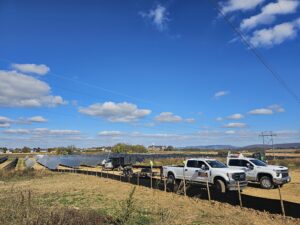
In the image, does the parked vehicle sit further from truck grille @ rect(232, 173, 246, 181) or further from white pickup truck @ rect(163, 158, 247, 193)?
truck grille @ rect(232, 173, 246, 181)

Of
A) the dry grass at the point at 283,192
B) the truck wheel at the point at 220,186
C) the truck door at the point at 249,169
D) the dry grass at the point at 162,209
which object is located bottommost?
the dry grass at the point at 162,209

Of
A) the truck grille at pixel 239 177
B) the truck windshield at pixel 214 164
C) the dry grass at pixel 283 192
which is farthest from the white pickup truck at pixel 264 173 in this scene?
the truck windshield at pixel 214 164

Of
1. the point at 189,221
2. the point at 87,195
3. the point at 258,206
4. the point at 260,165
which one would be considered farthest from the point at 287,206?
the point at 87,195

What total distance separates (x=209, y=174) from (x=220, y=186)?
1158 millimetres

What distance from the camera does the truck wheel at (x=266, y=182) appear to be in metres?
25.0

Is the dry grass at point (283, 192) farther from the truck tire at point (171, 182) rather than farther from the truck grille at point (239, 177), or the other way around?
the truck tire at point (171, 182)

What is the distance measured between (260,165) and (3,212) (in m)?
21.0

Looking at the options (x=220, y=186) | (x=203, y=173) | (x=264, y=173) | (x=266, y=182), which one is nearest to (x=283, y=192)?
(x=266, y=182)

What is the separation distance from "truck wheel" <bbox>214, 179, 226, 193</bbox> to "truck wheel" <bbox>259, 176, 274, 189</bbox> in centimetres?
437

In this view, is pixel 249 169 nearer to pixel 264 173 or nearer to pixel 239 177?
pixel 264 173

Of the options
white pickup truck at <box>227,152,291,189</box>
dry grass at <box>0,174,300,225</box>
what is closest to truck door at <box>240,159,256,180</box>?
white pickup truck at <box>227,152,291,189</box>

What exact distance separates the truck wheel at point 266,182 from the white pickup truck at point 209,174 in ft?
9.78

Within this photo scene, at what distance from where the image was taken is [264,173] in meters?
25.4

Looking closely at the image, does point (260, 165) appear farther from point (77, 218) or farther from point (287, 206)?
point (77, 218)
